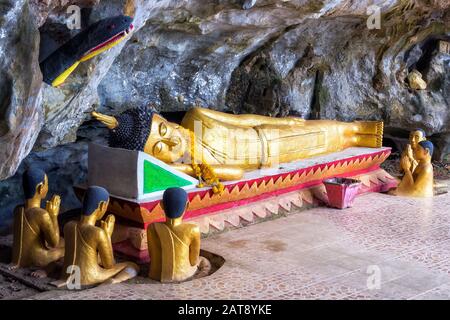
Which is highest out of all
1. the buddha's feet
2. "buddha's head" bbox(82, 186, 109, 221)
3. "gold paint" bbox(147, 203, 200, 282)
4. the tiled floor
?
the buddha's feet

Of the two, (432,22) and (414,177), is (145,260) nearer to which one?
(414,177)

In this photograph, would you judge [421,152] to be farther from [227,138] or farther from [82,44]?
[82,44]

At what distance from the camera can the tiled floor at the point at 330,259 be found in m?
3.92

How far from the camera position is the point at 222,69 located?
302 inches

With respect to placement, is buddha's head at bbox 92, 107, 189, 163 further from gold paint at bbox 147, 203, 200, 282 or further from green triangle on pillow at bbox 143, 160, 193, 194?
gold paint at bbox 147, 203, 200, 282

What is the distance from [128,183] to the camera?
15.7ft

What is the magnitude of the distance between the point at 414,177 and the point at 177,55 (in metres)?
3.13

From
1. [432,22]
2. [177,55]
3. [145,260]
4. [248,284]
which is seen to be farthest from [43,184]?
[432,22]

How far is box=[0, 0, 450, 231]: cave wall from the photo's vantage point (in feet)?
11.8

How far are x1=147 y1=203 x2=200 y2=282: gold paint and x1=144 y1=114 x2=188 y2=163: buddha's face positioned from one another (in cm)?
117

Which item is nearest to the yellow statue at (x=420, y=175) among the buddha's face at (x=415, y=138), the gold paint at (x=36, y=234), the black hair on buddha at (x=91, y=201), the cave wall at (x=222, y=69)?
the buddha's face at (x=415, y=138)

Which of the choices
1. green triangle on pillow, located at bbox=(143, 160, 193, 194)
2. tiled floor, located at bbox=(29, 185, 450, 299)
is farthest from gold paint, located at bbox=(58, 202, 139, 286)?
green triangle on pillow, located at bbox=(143, 160, 193, 194)

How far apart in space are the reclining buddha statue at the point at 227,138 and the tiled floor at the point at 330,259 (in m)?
0.66

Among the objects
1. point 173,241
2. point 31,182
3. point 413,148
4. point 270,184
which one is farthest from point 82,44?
point 413,148
